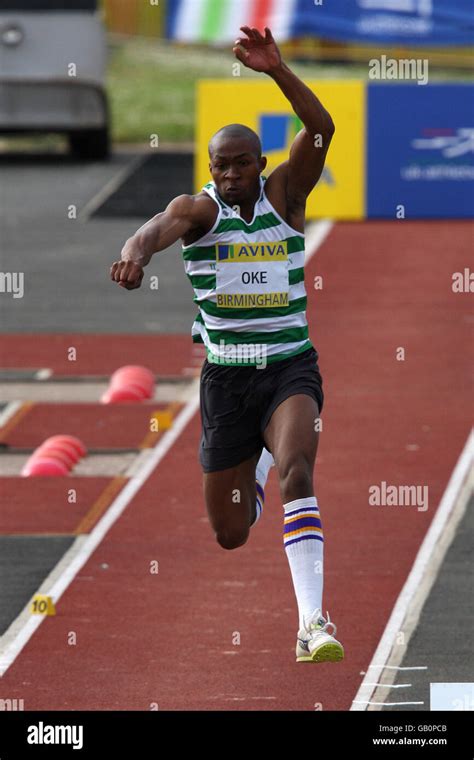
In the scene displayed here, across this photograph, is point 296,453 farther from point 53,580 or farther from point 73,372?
point 73,372

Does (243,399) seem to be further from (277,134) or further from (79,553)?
(277,134)

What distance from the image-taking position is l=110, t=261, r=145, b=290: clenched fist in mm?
7957

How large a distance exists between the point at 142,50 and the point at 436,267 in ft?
78.9

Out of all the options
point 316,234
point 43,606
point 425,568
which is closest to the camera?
point 43,606

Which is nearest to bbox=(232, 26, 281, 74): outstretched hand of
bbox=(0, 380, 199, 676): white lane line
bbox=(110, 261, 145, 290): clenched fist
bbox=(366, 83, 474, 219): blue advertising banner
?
bbox=(110, 261, 145, 290): clenched fist

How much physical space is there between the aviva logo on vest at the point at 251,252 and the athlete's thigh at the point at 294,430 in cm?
68

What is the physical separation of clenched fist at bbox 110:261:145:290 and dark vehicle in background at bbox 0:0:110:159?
2409cm

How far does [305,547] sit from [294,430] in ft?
1.83

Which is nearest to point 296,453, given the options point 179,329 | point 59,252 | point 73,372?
point 73,372

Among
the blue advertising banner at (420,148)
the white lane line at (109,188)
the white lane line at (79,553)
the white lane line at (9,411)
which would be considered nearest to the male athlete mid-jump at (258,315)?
the white lane line at (79,553)

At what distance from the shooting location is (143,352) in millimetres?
19047

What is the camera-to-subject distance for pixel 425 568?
11734 mm

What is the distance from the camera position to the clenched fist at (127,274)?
7.96 metres

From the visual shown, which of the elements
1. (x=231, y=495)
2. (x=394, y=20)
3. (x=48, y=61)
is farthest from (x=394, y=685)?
(x=394, y=20)
